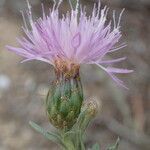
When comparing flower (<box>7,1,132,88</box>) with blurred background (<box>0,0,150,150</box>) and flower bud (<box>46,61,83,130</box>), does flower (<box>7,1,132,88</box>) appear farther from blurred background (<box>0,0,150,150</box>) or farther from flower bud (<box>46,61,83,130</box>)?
blurred background (<box>0,0,150,150</box>)

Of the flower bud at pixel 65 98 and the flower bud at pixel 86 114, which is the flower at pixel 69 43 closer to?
the flower bud at pixel 65 98

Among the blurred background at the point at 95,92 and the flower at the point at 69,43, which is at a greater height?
the flower at the point at 69,43

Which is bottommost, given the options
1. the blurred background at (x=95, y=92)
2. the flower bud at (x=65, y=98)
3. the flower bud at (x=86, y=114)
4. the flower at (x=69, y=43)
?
the blurred background at (x=95, y=92)

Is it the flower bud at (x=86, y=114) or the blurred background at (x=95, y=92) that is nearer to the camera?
the flower bud at (x=86, y=114)

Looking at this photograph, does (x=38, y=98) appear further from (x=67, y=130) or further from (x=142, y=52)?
(x=67, y=130)

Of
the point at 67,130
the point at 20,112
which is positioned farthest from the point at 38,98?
the point at 67,130

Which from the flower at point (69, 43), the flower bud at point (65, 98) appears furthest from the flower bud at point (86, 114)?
the flower at point (69, 43)
